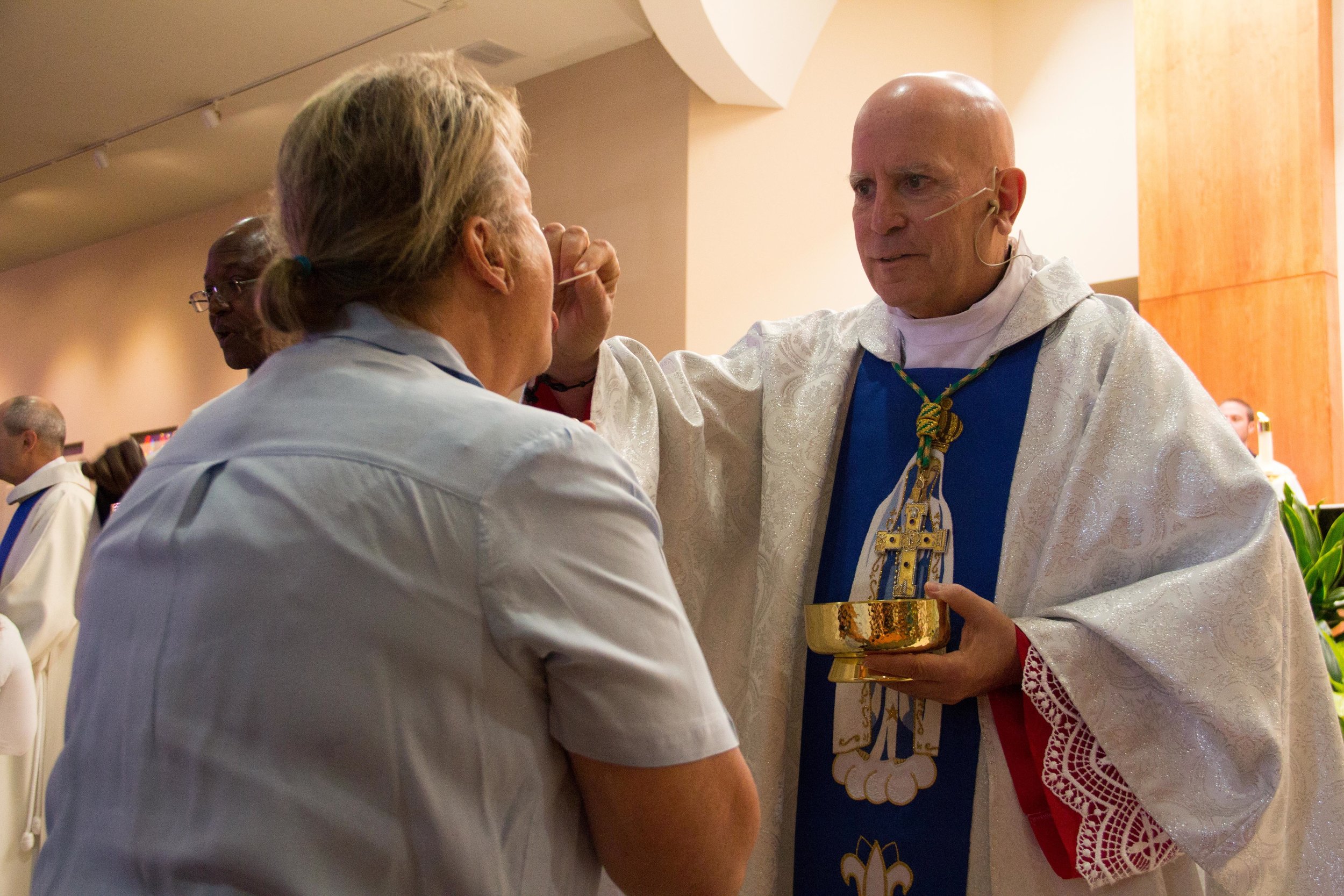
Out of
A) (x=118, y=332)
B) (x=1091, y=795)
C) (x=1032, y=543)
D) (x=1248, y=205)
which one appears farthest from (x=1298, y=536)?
(x=118, y=332)

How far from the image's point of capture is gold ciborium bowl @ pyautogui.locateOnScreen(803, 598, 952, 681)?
1.73 metres

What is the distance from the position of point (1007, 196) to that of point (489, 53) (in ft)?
17.5

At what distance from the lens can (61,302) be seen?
35.0ft

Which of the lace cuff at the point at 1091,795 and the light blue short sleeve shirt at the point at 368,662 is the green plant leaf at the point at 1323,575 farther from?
the light blue short sleeve shirt at the point at 368,662

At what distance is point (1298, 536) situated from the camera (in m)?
4.05

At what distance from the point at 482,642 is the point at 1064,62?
783cm

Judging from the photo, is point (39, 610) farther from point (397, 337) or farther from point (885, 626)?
point (397, 337)

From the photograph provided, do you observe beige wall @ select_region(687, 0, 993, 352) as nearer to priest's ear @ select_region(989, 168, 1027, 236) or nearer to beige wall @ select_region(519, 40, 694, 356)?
beige wall @ select_region(519, 40, 694, 356)

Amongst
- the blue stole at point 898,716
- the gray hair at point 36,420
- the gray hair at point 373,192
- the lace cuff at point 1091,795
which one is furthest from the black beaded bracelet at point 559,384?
the gray hair at point 36,420

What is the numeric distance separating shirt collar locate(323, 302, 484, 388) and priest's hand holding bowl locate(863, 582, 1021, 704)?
0.89 meters

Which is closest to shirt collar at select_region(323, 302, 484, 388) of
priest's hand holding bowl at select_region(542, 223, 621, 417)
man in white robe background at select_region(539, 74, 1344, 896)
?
priest's hand holding bowl at select_region(542, 223, 621, 417)

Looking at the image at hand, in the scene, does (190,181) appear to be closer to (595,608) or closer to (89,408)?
(89,408)

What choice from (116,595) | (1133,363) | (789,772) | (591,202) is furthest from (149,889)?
(591,202)

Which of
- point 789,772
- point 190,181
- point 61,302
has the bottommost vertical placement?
A: point 789,772
